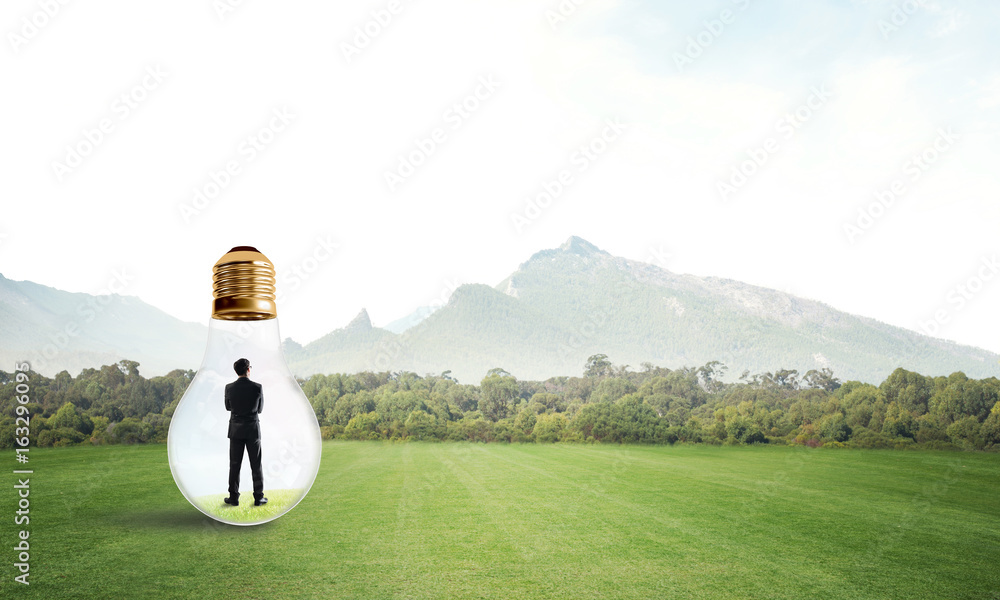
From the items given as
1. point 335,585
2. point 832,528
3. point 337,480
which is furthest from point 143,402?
point 832,528

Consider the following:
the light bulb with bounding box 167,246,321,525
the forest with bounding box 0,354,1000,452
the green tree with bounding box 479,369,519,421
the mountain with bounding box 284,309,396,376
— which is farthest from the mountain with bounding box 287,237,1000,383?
the light bulb with bounding box 167,246,321,525

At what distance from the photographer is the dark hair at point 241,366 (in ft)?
10.1

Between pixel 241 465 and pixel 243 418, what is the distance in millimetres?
288

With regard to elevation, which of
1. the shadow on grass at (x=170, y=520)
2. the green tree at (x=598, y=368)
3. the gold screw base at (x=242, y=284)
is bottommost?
the green tree at (x=598, y=368)

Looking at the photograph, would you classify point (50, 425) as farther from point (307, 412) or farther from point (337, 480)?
point (307, 412)

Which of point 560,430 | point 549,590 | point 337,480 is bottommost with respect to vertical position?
point 560,430

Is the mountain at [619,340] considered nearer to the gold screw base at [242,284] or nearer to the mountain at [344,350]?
the mountain at [344,350]

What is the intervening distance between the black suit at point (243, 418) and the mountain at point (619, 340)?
330 feet

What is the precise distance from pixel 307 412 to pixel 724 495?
9834 millimetres

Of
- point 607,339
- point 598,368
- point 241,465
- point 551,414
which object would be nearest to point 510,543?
point 241,465

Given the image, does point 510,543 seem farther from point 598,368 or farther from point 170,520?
point 598,368

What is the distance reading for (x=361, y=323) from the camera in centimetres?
12038

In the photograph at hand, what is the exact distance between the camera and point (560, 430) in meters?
34.8

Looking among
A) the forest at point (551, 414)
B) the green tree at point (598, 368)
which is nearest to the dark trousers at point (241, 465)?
the forest at point (551, 414)
